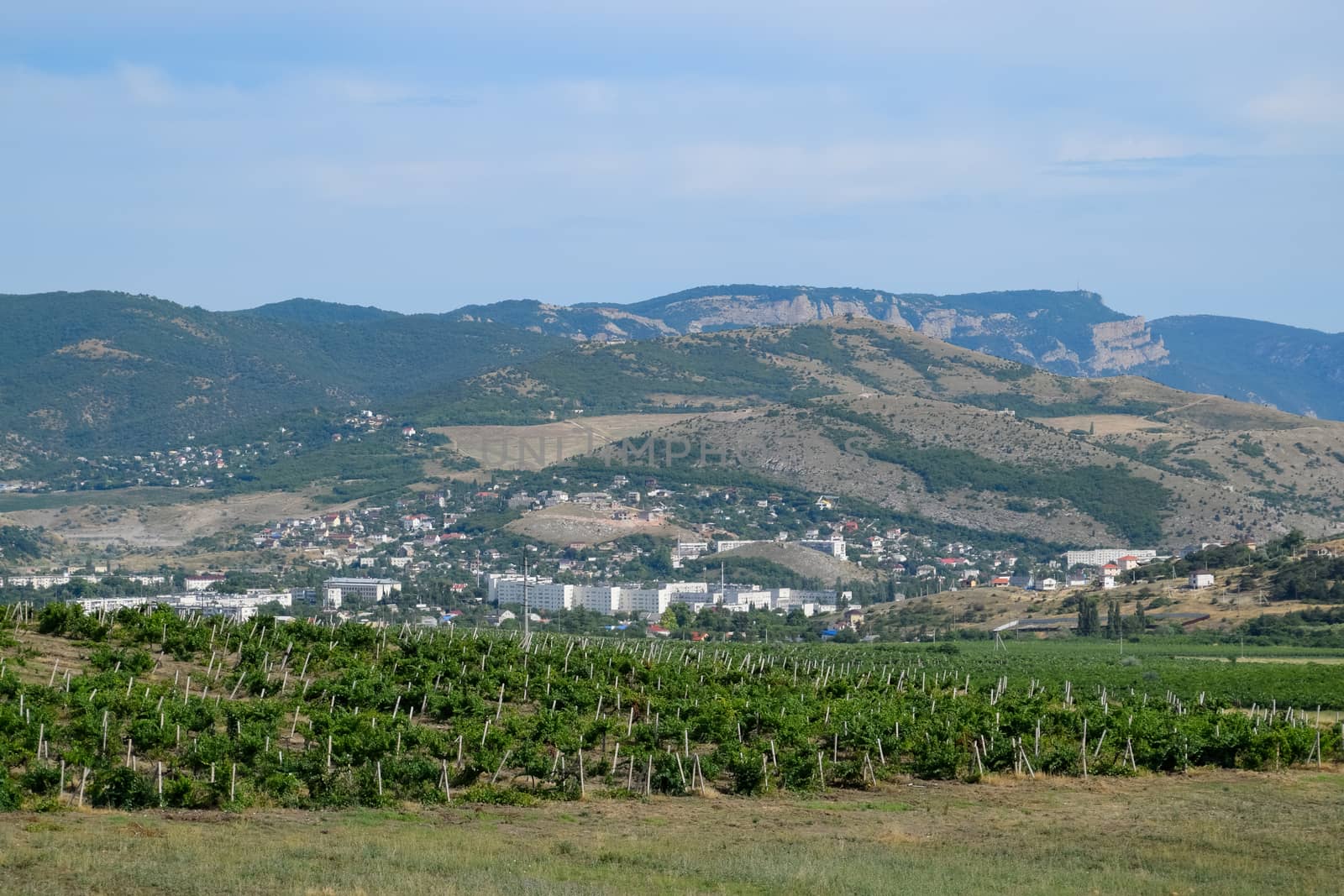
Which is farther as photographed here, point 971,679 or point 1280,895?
point 971,679

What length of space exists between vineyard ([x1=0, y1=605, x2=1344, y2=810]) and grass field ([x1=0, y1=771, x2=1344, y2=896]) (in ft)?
5.10

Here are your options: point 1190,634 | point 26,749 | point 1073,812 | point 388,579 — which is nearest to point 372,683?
point 26,749

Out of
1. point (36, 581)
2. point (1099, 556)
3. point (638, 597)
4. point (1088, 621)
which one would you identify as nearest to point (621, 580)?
point (638, 597)

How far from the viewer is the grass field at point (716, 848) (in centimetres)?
2606

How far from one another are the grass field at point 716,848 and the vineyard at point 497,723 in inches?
61.2

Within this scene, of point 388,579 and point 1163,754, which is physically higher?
point 1163,754

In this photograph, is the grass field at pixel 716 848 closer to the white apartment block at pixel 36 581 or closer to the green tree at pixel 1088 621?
the green tree at pixel 1088 621

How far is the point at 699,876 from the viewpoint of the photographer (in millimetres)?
27062

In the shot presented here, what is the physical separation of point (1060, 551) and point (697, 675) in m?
155

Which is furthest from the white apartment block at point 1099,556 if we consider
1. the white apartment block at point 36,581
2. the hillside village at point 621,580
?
the white apartment block at point 36,581

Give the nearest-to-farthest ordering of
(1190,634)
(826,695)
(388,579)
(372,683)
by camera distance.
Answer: (372,683)
(826,695)
(1190,634)
(388,579)

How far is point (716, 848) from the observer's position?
29.4 meters

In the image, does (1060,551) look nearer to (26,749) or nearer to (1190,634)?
(1190,634)

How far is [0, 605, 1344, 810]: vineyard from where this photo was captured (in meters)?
33.5
